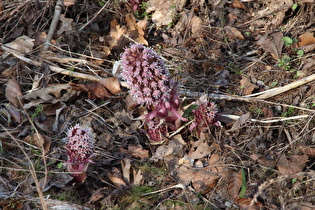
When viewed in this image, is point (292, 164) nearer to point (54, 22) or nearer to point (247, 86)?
point (247, 86)

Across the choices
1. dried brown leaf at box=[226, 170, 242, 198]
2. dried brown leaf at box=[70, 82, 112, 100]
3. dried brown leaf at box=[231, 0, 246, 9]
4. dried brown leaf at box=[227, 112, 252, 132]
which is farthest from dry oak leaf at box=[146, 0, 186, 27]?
dried brown leaf at box=[226, 170, 242, 198]

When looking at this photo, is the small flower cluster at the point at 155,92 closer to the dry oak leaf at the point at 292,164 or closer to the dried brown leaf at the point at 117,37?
the dry oak leaf at the point at 292,164

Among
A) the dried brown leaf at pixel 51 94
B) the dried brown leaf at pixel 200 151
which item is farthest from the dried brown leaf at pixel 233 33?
the dried brown leaf at pixel 51 94

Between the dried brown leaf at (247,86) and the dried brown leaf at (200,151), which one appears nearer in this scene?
the dried brown leaf at (200,151)

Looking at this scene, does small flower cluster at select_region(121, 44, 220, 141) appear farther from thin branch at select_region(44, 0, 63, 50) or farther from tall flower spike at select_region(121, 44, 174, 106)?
thin branch at select_region(44, 0, 63, 50)

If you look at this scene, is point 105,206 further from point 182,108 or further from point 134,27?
point 134,27

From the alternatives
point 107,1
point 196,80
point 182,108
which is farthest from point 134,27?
point 182,108
